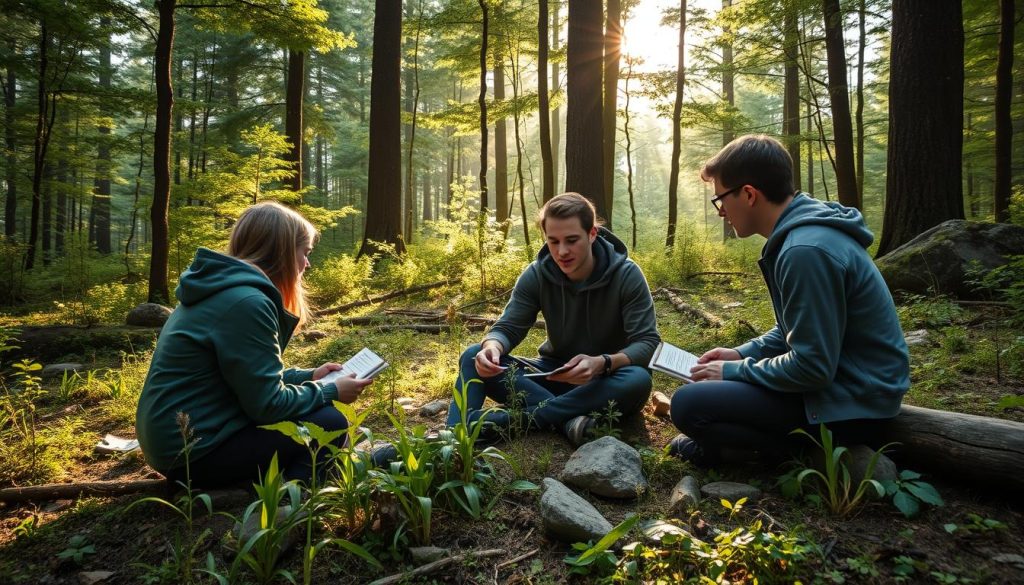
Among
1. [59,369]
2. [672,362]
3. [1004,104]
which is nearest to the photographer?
[672,362]

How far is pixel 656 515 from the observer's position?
2.12 meters

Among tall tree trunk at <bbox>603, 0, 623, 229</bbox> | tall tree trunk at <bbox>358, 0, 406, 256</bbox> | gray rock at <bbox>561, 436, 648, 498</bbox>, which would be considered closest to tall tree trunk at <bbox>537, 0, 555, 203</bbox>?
tall tree trunk at <bbox>603, 0, 623, 229</bbox>

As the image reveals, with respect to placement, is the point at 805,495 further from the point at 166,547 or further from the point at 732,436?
the point at 166,547

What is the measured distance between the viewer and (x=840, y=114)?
32.2 feet

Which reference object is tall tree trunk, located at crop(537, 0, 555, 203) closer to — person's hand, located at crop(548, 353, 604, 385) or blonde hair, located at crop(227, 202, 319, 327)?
person's hand, located at crop(548, 353, 604, 385)

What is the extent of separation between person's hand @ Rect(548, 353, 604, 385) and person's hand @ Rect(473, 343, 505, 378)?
1.15ft

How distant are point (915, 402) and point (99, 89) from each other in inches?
584

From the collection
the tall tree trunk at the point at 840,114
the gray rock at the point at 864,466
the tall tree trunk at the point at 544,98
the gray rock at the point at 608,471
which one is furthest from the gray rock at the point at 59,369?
the tall tree trunk at the point at 840,114

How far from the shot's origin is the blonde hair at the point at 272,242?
8.13 feet

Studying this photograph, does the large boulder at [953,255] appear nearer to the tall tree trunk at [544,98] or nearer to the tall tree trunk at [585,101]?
the tall tree trunk at [585,101]

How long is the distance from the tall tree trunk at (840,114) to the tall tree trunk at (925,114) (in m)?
3.61

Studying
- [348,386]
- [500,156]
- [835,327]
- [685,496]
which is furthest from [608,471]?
[500,156]

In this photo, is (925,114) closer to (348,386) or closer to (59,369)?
(348,386)

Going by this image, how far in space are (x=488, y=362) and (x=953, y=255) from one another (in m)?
5.28
